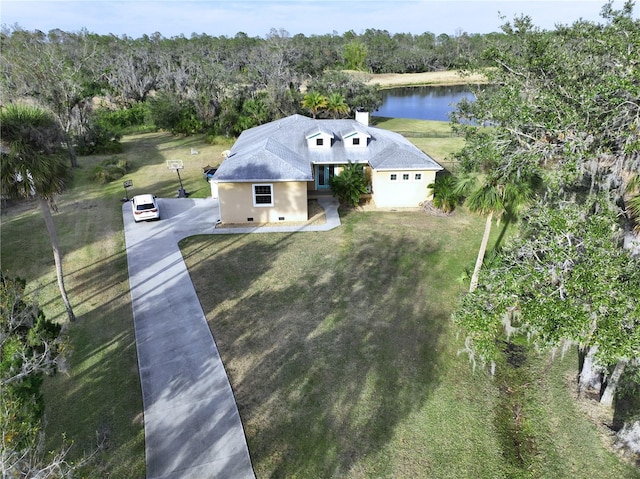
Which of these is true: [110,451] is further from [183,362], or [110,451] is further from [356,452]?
[356,452]

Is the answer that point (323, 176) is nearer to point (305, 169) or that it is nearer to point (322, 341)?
point (305, 169)

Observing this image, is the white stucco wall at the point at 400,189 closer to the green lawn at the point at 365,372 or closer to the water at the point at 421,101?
the green lawn at the point at 365,372

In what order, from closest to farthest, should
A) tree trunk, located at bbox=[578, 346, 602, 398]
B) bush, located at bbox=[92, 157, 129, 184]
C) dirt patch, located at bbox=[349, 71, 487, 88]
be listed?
1. tree trunk, located at bbox=[578, 346, 602, 398]
2. bush, located at bbox=[92, 157, 129, 184]
3. dirt patch, located at bbox=[349, 71, 487, 88]

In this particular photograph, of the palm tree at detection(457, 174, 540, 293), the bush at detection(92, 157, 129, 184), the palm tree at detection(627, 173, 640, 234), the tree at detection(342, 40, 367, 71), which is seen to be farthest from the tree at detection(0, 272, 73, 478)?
the tree at detection(342, 40, 367, 71)

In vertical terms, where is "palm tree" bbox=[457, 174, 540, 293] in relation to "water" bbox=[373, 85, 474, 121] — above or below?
below

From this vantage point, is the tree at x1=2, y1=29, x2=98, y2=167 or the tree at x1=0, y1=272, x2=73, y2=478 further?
the tree at x1=2, y1=29, x2=98, y2=167

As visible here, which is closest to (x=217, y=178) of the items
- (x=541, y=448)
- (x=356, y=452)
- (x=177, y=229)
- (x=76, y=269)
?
(x=177, y=229)

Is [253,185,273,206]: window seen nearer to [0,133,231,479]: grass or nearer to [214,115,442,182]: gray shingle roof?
[214,115,442,182]: gray shingle roof

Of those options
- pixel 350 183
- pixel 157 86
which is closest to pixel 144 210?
pixel 350 183
